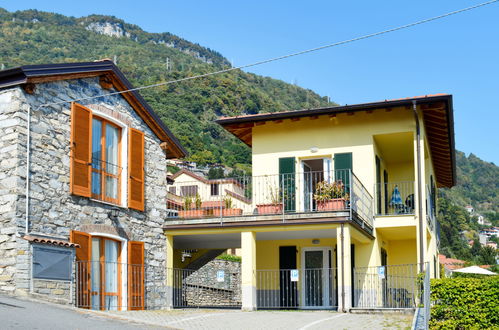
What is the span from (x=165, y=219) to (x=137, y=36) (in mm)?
109081

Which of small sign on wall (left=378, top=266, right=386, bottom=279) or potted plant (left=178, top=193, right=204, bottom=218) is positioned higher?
potted plant (left=178, top=193, right=204, bottom=218)

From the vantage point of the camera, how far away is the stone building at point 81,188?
1448 cm

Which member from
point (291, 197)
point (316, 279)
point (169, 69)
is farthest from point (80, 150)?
point (169, 69)

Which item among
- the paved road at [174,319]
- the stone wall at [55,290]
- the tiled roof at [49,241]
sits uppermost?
the tiled roof at [49,241]

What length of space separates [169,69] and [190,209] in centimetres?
7389

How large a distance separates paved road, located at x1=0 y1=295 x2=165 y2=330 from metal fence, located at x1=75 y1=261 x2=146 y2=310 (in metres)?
1.74

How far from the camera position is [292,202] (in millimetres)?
21188

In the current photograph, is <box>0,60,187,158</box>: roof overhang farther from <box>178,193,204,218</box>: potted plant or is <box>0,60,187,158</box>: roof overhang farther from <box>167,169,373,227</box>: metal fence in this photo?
<box>167,169,373,227</box>: metal fence

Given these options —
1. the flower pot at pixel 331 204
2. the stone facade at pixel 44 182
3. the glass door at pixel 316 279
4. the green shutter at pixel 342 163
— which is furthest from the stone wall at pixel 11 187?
the green shutter at pixel 342 163

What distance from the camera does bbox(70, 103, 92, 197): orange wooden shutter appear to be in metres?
16.0

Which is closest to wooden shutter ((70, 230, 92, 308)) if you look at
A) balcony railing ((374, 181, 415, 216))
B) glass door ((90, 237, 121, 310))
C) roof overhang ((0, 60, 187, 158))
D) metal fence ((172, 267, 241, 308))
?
glass door ((90, 237, 121, 310))

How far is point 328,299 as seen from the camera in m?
20.7

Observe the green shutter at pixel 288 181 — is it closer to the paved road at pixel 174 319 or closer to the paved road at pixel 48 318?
the paved road at pixel 174 319

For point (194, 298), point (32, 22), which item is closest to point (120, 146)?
point (194, 298)
